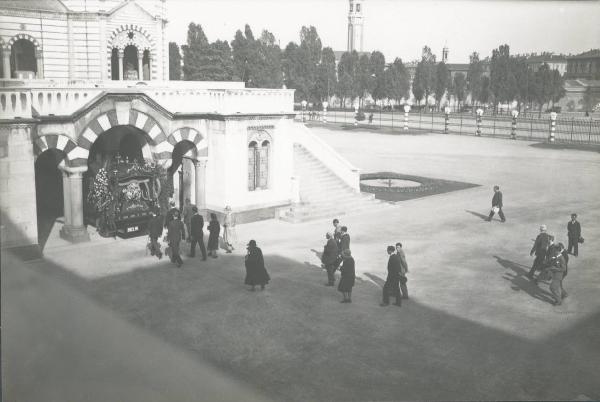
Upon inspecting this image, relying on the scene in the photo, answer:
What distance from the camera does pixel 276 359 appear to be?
1196 cm

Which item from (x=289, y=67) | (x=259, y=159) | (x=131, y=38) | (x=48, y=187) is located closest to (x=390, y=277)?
(x=259, y=159)

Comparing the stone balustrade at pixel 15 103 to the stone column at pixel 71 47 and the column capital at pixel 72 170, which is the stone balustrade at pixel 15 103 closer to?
the column capital at pixel 72 170

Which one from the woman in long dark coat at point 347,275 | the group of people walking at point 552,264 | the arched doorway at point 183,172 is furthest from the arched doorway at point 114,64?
the group of people walking at point 552,264

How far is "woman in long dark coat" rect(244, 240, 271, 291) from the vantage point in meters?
15.7

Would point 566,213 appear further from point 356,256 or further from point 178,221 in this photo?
point 178,221

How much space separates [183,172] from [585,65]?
75385 millimetres

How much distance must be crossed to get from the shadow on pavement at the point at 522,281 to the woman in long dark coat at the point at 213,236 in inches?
349

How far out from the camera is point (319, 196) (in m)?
27.3

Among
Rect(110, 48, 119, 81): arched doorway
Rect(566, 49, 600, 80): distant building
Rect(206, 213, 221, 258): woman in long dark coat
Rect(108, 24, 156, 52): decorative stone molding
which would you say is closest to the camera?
Rect(206, 213, 221, 258): woman in long dark coat

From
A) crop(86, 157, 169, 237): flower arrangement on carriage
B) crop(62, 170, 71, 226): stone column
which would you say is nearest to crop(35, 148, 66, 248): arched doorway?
crop(86, 157, 169, 237): flower arrangement on carriage

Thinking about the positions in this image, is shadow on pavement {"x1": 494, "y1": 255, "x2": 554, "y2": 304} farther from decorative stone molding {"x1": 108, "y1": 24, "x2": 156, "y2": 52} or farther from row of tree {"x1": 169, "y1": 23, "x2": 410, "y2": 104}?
row of tree {"x1": 169, "y1": 23, "x2": 410, "y2": 104}

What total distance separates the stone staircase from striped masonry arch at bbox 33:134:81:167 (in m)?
8.61

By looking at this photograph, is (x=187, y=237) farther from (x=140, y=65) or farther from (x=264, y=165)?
(x=140, y=65)

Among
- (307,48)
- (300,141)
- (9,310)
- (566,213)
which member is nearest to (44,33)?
(300,141)
